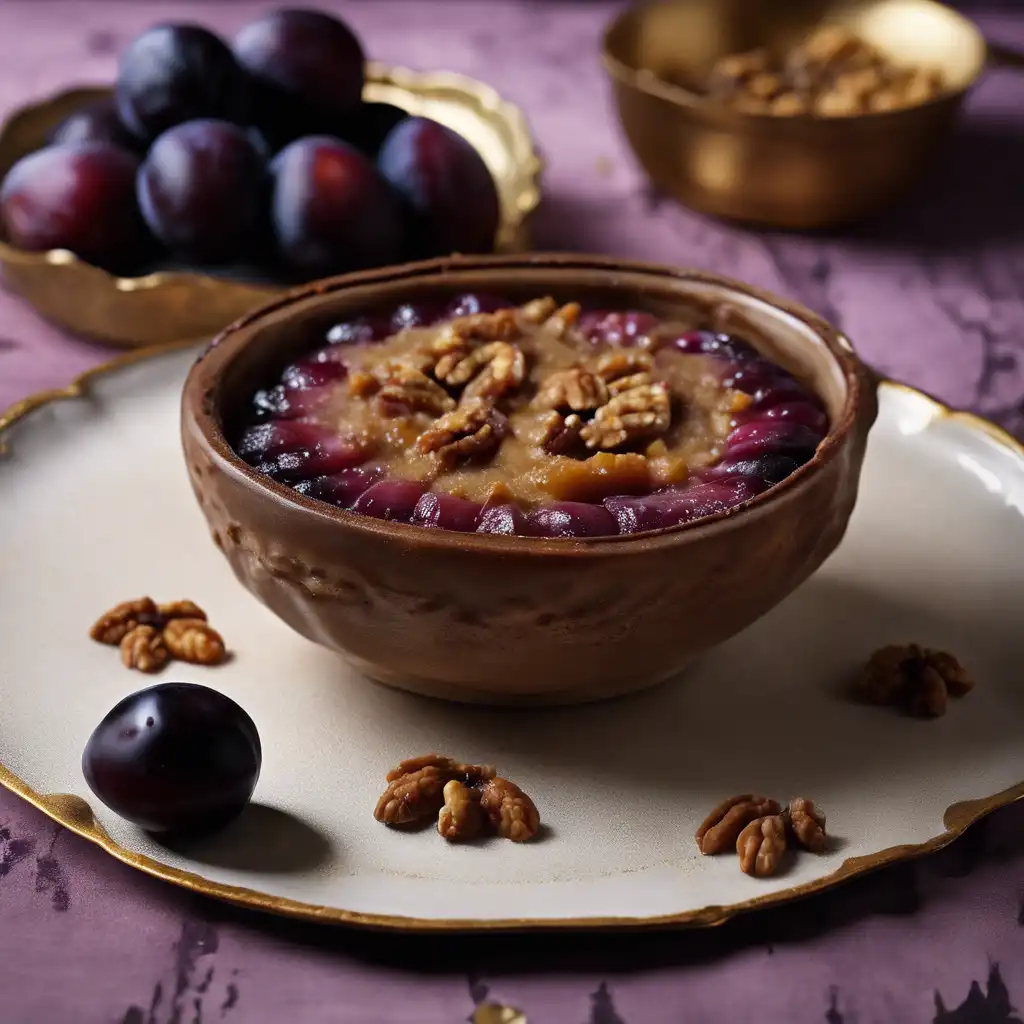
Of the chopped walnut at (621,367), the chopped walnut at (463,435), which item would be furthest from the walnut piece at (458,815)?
the chopped walnut at (621,367)

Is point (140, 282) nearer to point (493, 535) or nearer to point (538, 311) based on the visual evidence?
point (538, 311)

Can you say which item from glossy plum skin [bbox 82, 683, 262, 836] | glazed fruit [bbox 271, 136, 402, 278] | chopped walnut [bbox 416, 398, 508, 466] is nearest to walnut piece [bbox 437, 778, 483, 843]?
glossy plum skin [bbox 82, 683, 262, 836]

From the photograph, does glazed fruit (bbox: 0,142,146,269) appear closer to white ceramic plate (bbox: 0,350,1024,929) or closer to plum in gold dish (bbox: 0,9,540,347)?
plum in gold dish (bbox: 0,9,540,347)

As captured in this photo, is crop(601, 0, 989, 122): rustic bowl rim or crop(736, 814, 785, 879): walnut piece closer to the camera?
crop(736, 814, 785, 879): walnut piece

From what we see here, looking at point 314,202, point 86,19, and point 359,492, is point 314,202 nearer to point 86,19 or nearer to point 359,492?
point 359,492

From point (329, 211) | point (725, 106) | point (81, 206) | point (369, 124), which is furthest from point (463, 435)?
point (725, 106)

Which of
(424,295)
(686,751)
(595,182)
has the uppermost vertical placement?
(424,295)

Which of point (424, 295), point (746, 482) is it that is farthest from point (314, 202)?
point (746, 482)

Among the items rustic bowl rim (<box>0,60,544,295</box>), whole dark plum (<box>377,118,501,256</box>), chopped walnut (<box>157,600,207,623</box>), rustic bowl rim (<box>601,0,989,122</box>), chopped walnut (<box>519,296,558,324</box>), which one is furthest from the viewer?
rustic bowl rim (<box>601,0,989,122</box>)
